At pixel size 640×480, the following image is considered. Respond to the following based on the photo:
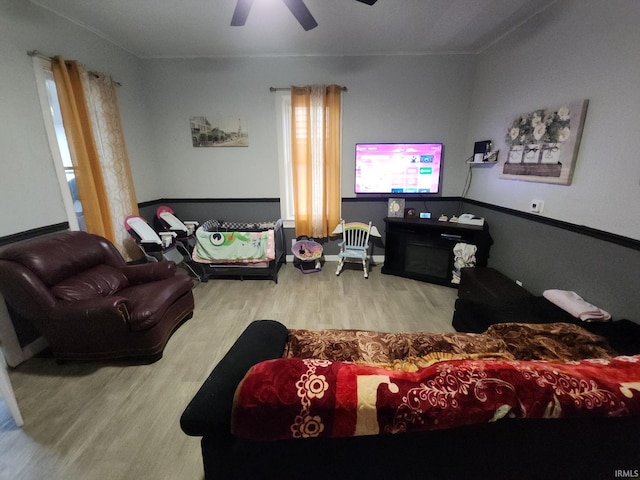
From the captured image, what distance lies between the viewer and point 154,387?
1760mm

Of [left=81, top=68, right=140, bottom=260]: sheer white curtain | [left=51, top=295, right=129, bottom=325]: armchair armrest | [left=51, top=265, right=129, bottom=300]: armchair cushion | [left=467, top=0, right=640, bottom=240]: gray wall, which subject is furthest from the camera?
[left=81, top=68, right=140, bottom=260]: sheer white curtain

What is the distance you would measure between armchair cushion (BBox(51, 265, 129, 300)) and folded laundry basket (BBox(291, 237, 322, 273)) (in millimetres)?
1885

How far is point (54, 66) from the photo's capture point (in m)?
2.27

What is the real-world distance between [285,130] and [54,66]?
2229mm

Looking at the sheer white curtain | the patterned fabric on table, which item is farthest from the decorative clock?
the sheer white curtain

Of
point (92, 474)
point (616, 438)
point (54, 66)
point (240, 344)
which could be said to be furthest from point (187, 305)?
point (616, 438)

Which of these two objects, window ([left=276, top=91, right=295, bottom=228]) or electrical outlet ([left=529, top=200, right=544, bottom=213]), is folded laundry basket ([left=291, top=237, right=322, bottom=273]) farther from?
electrical outlet ([left=529, top=200, right=544, bottom=213])

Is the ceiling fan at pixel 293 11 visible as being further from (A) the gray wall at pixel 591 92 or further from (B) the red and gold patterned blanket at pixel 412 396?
(B) the red and gold patterned blanket at pixel 412 396

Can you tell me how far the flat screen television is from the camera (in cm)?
343

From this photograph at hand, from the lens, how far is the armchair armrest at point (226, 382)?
0.81 m

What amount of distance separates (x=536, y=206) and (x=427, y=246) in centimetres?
116

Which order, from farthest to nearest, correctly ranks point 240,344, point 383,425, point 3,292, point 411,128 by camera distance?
point 411,128 < point 3,292 < point 240,344 < point 383,425

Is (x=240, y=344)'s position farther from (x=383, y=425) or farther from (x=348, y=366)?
(x=383, y=425)

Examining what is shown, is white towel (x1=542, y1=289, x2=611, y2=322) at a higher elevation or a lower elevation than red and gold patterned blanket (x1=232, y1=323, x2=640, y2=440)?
lower
